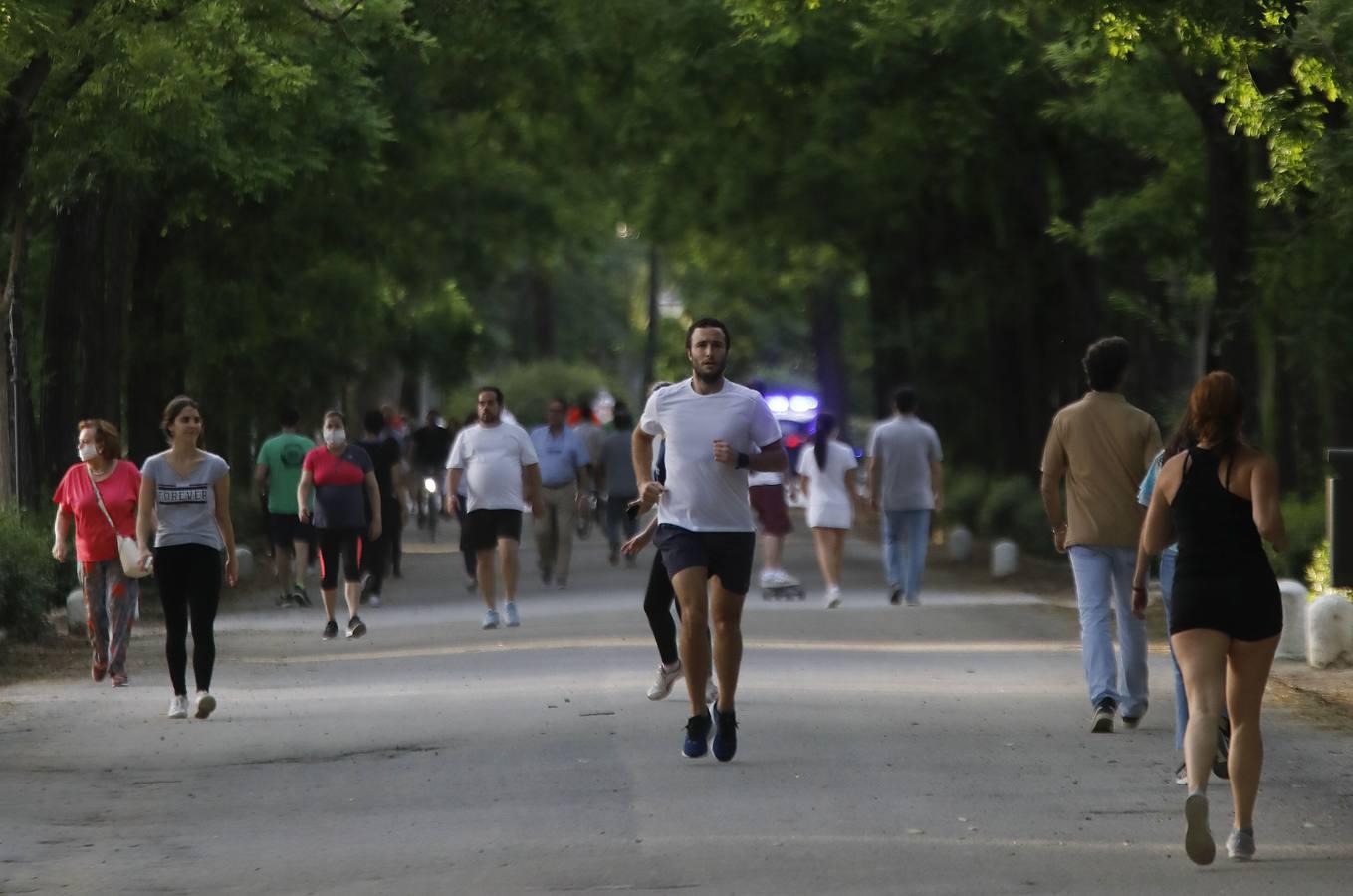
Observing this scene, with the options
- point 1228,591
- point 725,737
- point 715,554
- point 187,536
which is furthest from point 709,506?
point 187,536

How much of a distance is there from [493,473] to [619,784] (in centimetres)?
990

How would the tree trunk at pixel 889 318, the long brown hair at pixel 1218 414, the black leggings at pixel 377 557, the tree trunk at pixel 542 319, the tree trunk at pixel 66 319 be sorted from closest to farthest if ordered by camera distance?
the long brown hair at pixel 1218 414 < the tree trunk at pixel 66 319 < the black leggings at pixel 377 557 < the tree trunk at pixel 889 318 < the tree trunk at pixel 542 319

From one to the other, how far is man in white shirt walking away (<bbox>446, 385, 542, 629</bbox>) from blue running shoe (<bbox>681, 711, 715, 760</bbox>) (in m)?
8.79

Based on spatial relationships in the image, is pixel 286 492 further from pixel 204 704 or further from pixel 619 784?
pixel 619 784

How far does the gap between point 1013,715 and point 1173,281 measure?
13.7 metres

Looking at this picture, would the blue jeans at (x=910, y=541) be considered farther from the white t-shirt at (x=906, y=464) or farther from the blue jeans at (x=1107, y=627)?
the blue jeans at (x=1107, y=627)

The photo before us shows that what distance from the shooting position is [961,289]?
3559 centimetres

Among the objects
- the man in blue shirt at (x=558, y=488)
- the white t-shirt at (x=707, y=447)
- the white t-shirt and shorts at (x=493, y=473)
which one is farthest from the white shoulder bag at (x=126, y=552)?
the man in blue shirt at (x=558, y=488)

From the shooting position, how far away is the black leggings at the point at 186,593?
13.6 metres

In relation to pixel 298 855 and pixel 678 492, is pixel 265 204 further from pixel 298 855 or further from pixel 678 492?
pixel 298 855

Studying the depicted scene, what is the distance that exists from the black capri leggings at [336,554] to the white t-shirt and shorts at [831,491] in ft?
13.7

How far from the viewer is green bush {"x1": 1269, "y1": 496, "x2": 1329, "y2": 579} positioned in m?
20.1

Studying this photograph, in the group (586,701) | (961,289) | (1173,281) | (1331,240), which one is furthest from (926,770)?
(961,289)

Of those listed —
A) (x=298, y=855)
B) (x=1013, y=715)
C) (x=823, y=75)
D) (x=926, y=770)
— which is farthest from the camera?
(x=823, y=75)
